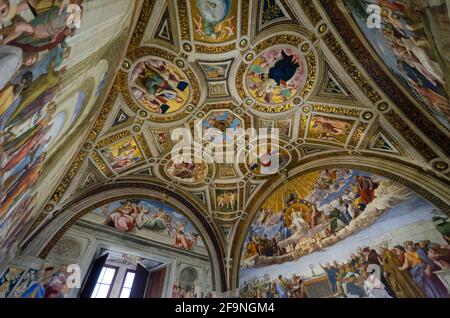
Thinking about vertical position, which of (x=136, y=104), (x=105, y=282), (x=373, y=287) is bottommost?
(x=373, y=287)

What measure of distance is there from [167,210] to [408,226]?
9435 mm

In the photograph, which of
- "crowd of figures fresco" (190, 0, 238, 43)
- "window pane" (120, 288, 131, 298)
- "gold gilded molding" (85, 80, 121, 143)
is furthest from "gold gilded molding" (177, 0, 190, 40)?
"window pane" (120, 288, 131, 298)

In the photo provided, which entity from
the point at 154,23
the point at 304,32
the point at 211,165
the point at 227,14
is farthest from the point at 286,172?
the point at 154,23

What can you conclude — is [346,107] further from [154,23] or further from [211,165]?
[154,23]

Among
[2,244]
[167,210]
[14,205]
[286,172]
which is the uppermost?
[286,172]

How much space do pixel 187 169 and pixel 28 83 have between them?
26.9ft

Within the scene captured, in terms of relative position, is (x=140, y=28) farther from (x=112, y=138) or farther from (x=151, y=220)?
(x=151, y=220)

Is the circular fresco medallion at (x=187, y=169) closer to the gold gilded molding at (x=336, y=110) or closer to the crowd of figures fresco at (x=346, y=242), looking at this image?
the crowd of figures fresco at (x=346, y=242)

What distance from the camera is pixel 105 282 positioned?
1048cm

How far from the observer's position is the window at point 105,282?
1000cm

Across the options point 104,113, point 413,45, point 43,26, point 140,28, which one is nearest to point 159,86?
point 140,28

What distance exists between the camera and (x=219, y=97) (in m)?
9.02

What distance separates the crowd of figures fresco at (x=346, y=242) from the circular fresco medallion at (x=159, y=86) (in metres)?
6.24

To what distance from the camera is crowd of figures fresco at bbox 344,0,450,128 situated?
411 centimetres
